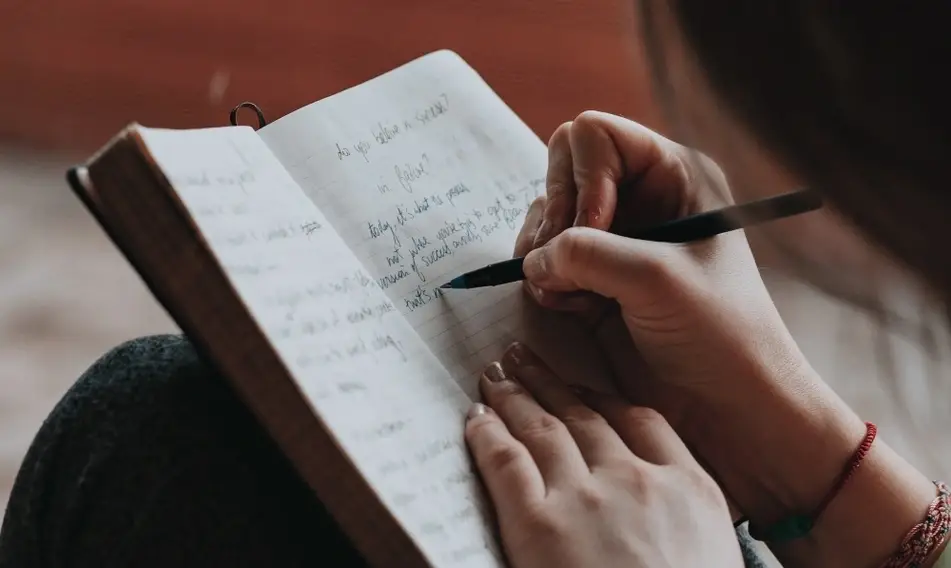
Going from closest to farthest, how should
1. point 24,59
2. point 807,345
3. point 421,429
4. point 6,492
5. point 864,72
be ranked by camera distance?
1. point 864,72
2. point 421,429
3. point 6,492
4. point 807,345
5. point 24,59

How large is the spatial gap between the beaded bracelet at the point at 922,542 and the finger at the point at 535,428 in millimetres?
194

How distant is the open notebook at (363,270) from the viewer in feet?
1.27

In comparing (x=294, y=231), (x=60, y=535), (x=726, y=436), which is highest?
(x=294, y=231)

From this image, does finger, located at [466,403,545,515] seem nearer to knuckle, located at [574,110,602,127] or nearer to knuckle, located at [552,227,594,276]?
knuckle, located at [552,227,594,276]

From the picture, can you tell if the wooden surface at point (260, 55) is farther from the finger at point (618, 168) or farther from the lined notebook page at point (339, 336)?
the lined notebook page at point (339, 336)

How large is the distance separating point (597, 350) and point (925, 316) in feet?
0.81

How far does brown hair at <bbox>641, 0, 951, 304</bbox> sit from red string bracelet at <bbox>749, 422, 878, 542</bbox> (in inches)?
9.2

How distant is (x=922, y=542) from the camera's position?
500 millimetres

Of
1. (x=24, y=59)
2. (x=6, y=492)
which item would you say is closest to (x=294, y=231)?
(x=6, y=492)

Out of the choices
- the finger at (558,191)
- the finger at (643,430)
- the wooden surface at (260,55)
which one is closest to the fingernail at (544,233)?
the finger at (558,191)

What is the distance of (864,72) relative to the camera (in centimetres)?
28

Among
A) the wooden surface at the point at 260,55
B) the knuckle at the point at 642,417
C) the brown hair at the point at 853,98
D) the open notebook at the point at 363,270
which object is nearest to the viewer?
the brown hair at the point at 853,98

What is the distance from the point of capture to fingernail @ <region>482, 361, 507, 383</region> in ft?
1.67

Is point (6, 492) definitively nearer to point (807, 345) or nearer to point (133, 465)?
point (133, 465)
